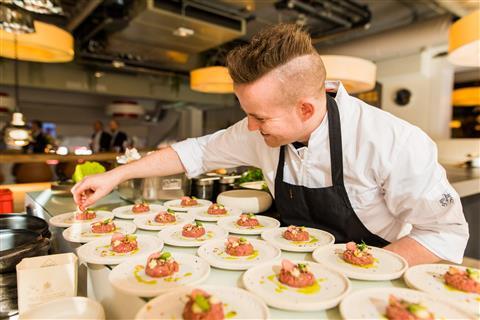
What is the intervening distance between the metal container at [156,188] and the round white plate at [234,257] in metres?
0.82

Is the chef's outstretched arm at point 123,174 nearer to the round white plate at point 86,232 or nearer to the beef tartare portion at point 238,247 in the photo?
the round white plate at point 86,232

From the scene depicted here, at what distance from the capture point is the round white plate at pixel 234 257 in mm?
1082

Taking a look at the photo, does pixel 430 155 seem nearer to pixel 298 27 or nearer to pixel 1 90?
pixel 298 27

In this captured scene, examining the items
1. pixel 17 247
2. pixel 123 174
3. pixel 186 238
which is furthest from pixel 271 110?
pixel 17 247

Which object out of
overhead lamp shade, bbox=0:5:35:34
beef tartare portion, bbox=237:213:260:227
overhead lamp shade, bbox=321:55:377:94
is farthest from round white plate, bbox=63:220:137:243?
overhead lamp shade, bbox=321:55:377:94

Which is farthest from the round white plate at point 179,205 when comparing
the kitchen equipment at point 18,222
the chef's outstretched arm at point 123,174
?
the kitchen equipment at point 18,222

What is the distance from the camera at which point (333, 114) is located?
1.40 metres

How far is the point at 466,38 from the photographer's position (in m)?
2.43

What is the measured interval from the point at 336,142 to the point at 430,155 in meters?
0.35

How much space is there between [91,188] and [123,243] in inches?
17.6

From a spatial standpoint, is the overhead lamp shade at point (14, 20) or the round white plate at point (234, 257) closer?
the round white plate at point (234, 257)

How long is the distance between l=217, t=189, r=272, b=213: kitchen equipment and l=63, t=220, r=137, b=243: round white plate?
550mm

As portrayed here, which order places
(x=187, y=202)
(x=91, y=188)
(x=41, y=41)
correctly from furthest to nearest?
(x=41, y=41) < (x=187, y=202) < (x=91, y=188)

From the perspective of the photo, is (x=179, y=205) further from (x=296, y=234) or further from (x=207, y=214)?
(x=296, y=234)
